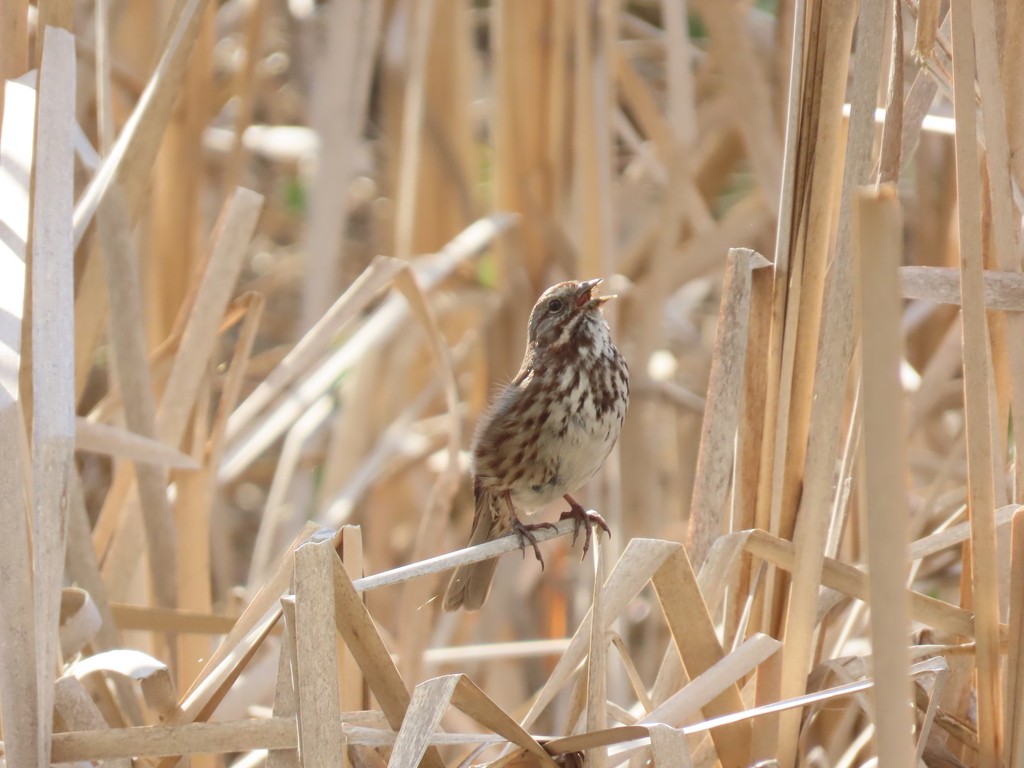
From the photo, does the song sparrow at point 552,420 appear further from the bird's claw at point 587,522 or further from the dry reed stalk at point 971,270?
the dry reed stalk at point 971,270

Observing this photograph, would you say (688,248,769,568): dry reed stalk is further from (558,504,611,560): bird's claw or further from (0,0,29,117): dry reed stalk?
(0,0,29,117): dry reed stalk

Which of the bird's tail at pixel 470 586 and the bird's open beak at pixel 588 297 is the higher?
the bird's open beak at pixel 588 297

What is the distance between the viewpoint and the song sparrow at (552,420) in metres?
2.94

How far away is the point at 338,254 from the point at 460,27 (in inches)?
36.4

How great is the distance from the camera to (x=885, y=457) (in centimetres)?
120

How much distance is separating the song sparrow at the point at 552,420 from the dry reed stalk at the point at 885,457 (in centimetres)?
156

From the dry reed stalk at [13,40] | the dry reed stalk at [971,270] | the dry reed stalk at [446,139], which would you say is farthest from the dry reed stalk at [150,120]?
the dry reed stalk at [446,139]

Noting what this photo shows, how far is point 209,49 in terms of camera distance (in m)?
3.59

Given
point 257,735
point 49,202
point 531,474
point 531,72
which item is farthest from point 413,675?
point 531,72

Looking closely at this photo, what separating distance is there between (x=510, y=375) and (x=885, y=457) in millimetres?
2808

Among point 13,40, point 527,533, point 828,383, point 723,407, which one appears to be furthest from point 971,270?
point 13,40

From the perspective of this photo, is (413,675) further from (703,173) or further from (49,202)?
(703,173)

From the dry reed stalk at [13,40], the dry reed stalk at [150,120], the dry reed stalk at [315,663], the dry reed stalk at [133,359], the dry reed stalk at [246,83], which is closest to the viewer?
the dry reed stalk at [315,663]

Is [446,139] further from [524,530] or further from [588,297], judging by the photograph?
[524,530]
